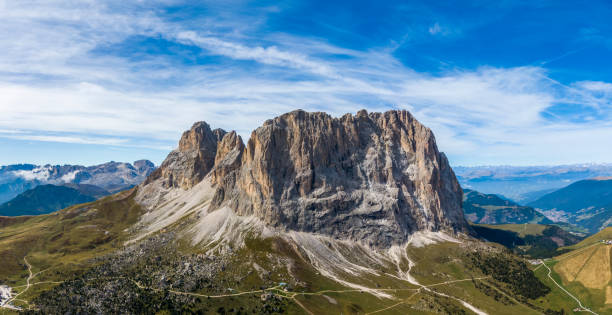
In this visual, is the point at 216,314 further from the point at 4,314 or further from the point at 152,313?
the point at 4,314

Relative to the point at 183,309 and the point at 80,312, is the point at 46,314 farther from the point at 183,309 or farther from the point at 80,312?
the point at 183,309

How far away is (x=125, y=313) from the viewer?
196 m

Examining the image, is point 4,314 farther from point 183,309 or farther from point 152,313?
point 183,309

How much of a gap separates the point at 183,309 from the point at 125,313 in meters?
32.6

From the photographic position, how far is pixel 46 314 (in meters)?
196

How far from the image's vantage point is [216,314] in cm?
19875

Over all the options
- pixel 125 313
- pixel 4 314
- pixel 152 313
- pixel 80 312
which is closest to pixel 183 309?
pixel 152 313

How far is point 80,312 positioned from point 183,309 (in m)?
59.1

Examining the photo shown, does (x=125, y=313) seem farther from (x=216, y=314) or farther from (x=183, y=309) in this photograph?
(x=216, y=314)

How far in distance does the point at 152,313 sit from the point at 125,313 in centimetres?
1552

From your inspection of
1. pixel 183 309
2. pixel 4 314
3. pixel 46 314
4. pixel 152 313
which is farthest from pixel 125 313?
pixel 4 314

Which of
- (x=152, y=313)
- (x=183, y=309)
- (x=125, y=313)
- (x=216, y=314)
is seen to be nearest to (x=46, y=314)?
(x=125, y=313)

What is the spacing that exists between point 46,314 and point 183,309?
7869cm

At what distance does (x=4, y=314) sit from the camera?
656ft
